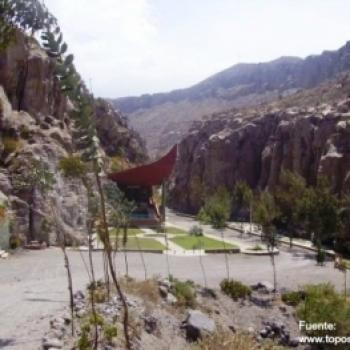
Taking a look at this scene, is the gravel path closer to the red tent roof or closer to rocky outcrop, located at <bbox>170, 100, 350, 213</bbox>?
rocky outcrop, located at <bbox>170, 100, 350, 213</bbox>

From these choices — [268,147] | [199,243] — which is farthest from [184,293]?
[268,147]

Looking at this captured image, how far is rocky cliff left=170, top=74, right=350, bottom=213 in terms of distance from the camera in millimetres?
51406

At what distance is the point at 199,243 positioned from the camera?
3212 cm

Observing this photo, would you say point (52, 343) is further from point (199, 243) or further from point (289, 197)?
point (289, 197)

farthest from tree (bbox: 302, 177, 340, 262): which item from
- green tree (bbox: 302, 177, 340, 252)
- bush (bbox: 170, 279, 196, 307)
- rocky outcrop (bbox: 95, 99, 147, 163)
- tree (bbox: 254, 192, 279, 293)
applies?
rocky outcrop (bbox: 95, 99, 147, 163)

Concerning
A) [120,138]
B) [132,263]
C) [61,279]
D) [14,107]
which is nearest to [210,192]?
[120,138]

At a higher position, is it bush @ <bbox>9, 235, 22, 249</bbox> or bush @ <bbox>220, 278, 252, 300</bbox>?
bush @ <bbox>9, 235, 22, 249</bbox>

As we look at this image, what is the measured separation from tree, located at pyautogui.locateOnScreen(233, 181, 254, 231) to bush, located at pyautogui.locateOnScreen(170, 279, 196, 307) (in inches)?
1265

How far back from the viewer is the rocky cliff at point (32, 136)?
95.6 feet

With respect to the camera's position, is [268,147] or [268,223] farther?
[268,147]

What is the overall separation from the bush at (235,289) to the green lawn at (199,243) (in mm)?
11328

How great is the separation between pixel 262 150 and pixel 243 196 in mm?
16984

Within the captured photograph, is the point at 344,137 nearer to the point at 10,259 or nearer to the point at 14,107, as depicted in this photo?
the point at 14,107

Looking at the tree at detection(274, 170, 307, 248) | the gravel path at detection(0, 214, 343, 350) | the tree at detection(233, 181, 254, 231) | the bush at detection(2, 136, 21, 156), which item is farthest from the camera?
the tree at detection(233, 181, 254, 231)
